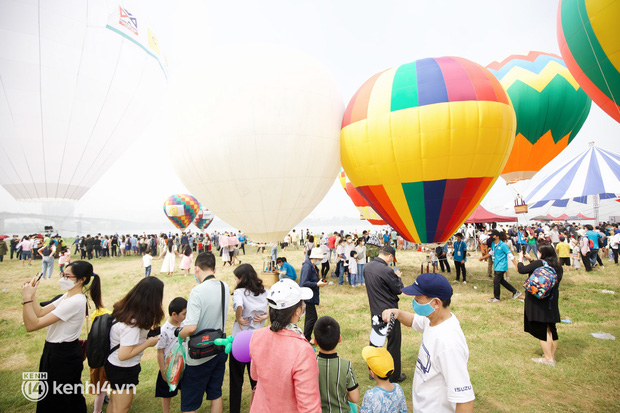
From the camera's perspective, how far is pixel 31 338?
5.53 metres

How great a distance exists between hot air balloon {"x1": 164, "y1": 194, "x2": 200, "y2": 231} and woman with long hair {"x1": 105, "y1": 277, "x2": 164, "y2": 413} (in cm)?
2418

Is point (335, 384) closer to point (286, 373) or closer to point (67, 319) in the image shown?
point (286, 373)

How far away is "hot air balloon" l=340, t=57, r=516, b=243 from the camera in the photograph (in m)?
5.82

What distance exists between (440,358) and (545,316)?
339 centimetres

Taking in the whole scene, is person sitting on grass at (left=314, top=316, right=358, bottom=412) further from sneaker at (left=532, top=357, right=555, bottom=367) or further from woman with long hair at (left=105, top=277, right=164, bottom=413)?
sneaker at (left=532, top=357, right=555, bottom=367)

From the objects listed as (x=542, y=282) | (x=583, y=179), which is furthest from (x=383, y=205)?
(x=583, y=179)

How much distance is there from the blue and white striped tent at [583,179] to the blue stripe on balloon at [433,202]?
14.9 meters

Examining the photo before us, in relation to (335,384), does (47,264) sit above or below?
below

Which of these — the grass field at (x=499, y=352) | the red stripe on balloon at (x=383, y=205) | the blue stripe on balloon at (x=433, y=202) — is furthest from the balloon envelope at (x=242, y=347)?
the blue stripe on balloon at (x=433, y=202)

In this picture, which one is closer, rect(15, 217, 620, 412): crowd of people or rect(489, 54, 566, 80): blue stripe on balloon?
rect(15, 217, 620, 412): crowd of people

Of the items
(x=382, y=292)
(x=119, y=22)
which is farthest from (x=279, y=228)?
(x=119, y=22)

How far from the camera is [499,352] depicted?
445 centimetres

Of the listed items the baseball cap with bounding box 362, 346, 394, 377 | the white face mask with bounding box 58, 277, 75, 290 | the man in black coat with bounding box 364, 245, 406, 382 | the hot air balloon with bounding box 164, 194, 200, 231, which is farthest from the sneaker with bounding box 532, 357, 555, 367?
the hot air balloon with bounding box 164, 194, 200, 231

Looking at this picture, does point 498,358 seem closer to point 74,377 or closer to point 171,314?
point 171,314
